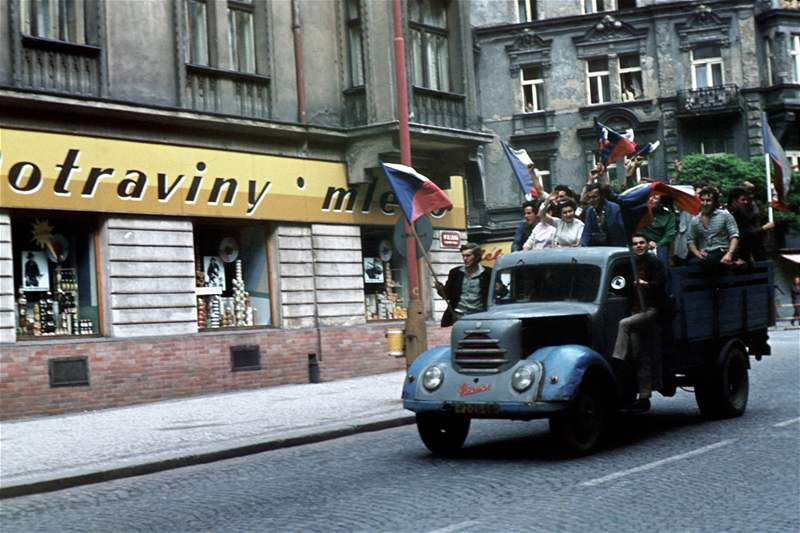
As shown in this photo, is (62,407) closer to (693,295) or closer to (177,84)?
(177,84)

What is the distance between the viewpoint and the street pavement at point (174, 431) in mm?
11125

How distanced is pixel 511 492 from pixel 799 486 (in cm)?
213

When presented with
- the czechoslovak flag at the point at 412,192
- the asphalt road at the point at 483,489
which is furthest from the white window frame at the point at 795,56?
the asphalt road at the point at 483,489

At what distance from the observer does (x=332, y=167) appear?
2314 centimetres

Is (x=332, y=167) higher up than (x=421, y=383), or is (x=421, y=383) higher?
(x=332, y=167)

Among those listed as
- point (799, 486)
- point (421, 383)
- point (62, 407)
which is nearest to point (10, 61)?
point (62, 407)

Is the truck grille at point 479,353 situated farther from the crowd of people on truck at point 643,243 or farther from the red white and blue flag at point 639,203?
the red white and blue flag at point 639,203

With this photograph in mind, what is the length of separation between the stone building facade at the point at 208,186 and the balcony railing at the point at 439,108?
0.05m

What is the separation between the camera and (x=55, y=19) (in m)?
18.2

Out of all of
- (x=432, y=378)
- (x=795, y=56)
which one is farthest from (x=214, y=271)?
(x=795, y=56)

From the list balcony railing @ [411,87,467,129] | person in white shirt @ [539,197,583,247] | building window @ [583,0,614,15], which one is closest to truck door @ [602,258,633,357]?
person in white shirt @ [539,197,583,247]

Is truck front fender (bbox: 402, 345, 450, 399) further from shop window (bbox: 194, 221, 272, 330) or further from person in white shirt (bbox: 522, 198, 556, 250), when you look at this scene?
shop window (bbox: 194, 221, 272, 330)

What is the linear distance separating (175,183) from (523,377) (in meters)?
11.1

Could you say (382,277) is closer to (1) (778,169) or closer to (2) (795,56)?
(1) (778,169)
